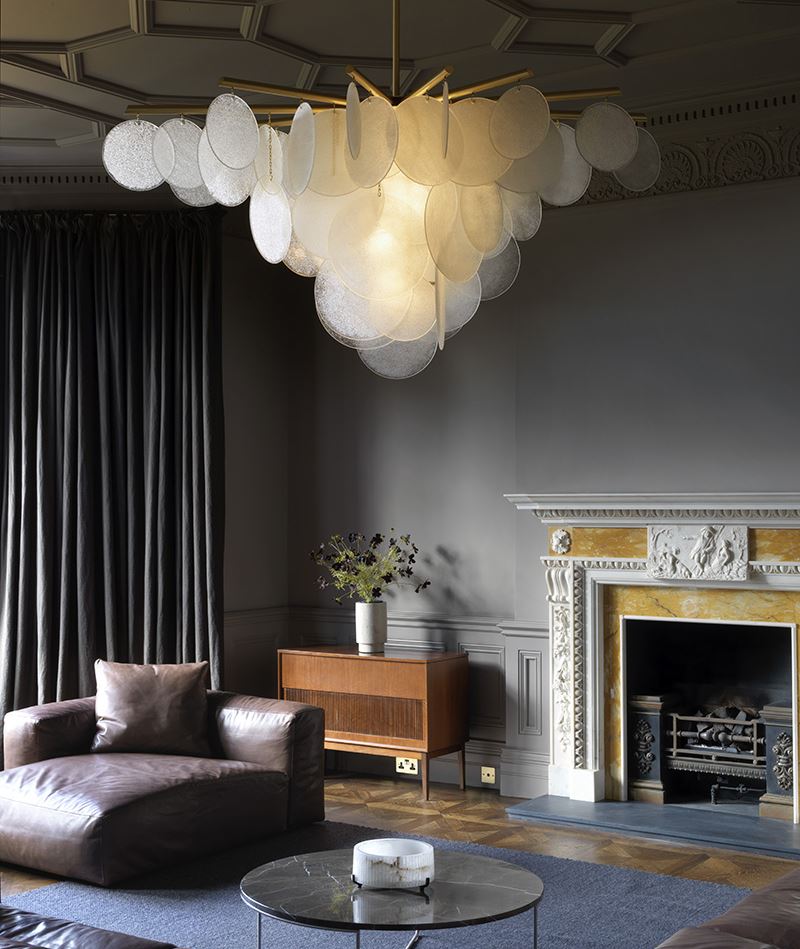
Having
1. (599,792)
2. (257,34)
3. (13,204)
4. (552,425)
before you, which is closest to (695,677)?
(599,792)

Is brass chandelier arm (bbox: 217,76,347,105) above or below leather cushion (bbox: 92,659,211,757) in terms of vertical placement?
above

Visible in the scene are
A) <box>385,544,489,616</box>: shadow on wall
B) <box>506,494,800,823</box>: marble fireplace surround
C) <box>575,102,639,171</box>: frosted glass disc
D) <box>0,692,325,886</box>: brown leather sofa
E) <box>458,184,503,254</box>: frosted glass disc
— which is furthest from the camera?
<box>385,544,489,616</box>: shadow on wall

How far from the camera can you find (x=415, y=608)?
612 centimetres

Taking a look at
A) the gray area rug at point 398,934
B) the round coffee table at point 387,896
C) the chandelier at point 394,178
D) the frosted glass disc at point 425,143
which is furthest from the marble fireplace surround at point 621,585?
the frosted glass disc at point 425,143

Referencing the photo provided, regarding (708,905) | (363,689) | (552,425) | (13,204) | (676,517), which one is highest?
(13,204)

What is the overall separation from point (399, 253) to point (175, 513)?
3.48 m

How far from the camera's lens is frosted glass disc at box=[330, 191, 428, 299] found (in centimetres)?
259

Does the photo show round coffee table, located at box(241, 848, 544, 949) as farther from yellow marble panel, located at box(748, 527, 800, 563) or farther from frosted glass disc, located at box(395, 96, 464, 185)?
yellow marble panel, located at box(748, 527, 800, 563)

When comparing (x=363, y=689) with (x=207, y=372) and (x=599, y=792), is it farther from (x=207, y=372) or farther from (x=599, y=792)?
(x=207, y=372)

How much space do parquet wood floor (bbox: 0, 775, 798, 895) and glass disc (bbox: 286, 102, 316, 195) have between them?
287 centimetres

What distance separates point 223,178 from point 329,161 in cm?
32

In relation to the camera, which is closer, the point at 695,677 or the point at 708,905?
the point at 708,905

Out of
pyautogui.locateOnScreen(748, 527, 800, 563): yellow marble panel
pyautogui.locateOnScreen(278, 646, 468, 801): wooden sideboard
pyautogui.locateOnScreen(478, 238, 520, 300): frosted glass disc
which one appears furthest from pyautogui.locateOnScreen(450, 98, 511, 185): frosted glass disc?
pyautogui.locateOnScreen(278, 646, 468, 801): wooden sideboard

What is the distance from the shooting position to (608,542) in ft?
17.5
